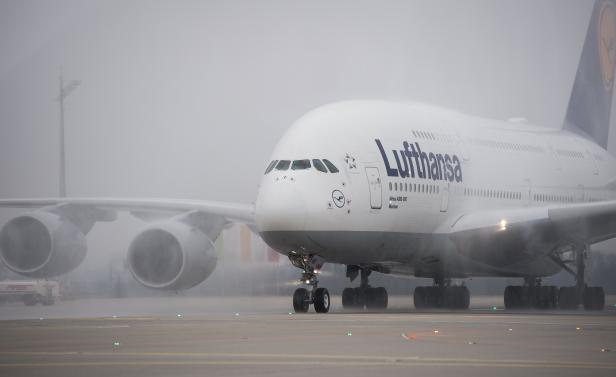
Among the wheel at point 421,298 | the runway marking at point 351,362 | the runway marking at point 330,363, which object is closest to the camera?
the runway marking at point 330,363

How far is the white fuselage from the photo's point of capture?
89.7 feet

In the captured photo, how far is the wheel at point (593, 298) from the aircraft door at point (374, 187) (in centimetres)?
731

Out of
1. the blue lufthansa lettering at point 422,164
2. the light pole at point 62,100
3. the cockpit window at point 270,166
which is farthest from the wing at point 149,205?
the blue lufthansa lettering at point 422,164

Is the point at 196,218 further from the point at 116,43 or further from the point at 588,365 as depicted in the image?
the point at 588,365

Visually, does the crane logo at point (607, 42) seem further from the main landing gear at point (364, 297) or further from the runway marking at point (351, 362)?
the runway marking at point (351, 362)

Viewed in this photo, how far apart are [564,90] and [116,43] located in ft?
51.2

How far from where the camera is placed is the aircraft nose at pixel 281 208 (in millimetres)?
26844

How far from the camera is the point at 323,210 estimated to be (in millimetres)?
27297

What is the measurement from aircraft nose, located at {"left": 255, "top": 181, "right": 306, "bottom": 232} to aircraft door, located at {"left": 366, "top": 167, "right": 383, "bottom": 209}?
2122 millimetres

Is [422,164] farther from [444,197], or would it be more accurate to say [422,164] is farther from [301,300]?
[301,300]

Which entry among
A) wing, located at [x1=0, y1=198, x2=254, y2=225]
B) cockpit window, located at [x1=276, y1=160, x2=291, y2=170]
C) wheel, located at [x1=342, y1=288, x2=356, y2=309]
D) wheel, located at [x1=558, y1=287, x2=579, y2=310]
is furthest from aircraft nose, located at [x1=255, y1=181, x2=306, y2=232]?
wheel, located at [x1=558, y1=287, x2=579, y2=310]

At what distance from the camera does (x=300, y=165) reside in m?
27.6

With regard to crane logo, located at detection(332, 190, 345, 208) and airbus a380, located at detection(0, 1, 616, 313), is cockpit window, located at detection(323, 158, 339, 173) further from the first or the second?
crane logo, located at detection(332, 190, 345, 208)

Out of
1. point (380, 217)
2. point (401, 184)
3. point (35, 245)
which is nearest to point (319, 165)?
point (380, 217)
